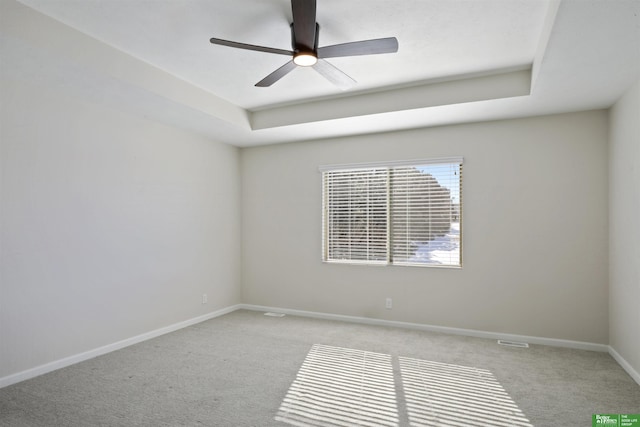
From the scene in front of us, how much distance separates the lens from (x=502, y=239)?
416cm

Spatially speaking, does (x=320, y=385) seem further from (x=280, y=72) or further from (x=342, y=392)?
(x=280, y=72)

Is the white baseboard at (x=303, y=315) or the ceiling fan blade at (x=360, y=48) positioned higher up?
the ceiling fan blade at (x=360, y=48)

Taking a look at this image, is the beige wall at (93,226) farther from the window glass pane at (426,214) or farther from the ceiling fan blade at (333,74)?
the window glass pane at (426,214)

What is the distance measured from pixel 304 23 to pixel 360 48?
447mm

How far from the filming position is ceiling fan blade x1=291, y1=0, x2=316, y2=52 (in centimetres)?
209

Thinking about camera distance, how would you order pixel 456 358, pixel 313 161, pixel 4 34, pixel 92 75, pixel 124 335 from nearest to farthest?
pixel 4 34 → pixel 92 75 → pixel 456 358 → pixel 124 335 → pixel 313 161

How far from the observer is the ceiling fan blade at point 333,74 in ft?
9.11

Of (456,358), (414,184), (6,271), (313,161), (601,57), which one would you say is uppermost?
(601,57)

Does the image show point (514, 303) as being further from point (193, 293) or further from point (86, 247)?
point (86, 247)

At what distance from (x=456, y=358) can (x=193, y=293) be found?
10.6 ft

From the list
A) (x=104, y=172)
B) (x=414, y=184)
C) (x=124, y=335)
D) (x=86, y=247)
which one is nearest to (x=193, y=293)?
(x=124, y=335)

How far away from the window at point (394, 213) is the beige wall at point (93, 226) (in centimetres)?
173

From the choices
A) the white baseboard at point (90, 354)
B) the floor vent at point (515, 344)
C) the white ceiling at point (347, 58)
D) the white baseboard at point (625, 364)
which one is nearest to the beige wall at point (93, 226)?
the white baseboard at point (90, 354)

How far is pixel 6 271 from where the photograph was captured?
9.67ft
